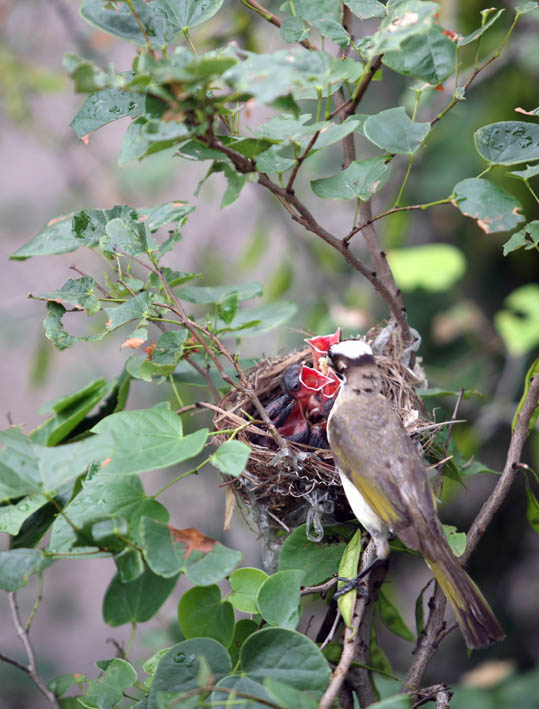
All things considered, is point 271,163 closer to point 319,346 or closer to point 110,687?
point 110,687

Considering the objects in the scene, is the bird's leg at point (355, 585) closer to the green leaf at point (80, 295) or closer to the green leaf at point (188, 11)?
the green leaf at point (80, 295)

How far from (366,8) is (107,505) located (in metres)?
1.17

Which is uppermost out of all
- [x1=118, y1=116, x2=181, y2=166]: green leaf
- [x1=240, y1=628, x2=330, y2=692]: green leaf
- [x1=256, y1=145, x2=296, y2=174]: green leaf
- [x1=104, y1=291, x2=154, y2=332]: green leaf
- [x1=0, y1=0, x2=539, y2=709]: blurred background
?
[x1=118, y1=116, x2=181, y2=166]: green leaf

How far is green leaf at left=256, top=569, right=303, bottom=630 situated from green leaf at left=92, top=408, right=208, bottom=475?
325 mm

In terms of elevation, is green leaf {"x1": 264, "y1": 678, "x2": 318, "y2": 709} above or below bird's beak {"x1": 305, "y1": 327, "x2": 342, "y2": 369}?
above

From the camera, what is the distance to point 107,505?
4.60 ft

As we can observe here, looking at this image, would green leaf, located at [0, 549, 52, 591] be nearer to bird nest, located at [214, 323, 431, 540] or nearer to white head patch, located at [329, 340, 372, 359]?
bird nest, located at [214, 323, 431, 540]

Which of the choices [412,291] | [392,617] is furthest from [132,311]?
[412,291]

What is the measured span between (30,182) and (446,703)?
8.11 metres

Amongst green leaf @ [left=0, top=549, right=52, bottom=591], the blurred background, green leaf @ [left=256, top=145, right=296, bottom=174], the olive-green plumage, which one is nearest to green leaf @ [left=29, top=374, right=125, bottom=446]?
green leaf @ [left=0, top=549, right=52, bottom=591]

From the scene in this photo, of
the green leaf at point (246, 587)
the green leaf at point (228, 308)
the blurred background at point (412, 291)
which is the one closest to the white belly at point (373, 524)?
the green leaf at point (246, 587)

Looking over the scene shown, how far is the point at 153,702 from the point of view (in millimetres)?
1317

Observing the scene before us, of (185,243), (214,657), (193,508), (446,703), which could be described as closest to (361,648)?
(446,703)

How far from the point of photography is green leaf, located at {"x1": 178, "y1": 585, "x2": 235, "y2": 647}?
4.76ft
